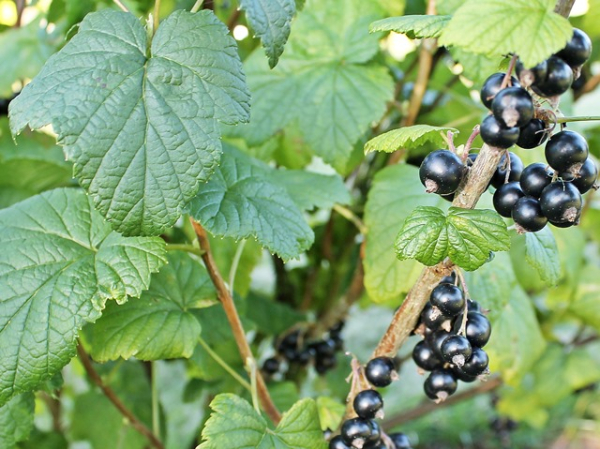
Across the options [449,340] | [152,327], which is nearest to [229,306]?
[152,327]

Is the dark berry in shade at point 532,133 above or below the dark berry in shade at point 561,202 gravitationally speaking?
above

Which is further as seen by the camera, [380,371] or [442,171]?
[380,371]

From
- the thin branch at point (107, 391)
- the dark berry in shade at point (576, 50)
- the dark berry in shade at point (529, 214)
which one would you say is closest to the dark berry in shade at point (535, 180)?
the dark berry in shade at point (529, 214)

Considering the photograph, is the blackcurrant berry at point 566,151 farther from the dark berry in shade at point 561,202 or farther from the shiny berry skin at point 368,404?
the shiny berry skin at point 368,404

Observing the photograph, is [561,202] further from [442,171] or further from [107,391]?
[107,391]

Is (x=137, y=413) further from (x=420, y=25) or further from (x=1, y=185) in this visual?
(x=420, y=25)

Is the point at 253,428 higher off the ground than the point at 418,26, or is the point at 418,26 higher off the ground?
the point at 418,26

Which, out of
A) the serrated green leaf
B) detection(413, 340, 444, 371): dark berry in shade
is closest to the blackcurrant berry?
the serrated green leaf
